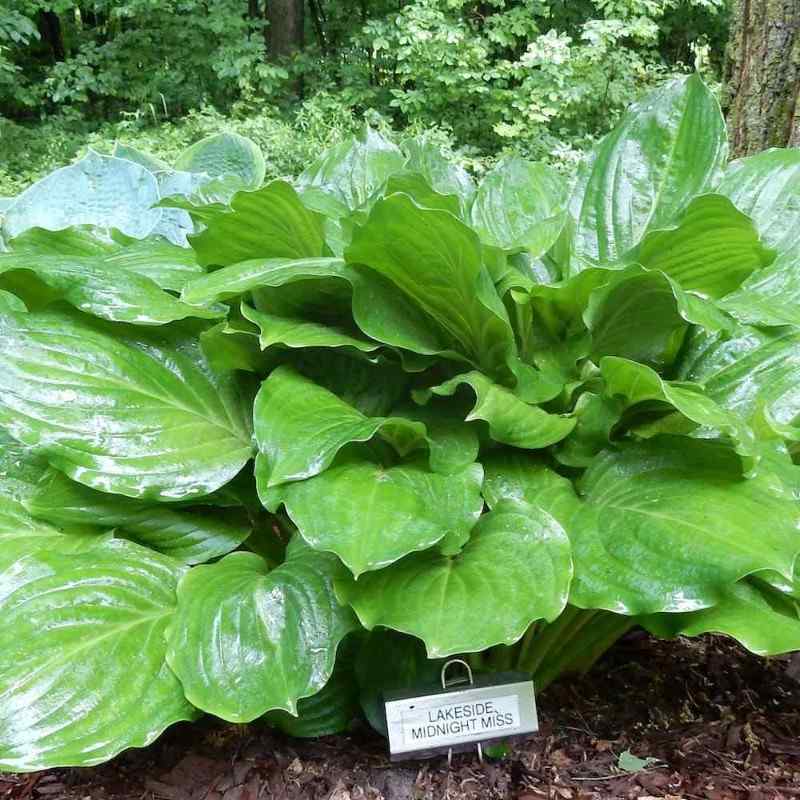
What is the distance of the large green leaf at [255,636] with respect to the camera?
0.83 meters

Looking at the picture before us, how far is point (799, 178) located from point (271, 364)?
2.89 ft

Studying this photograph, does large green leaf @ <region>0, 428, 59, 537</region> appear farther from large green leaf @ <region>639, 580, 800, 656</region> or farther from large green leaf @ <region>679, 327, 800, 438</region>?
large green leaf @ <region>679, 327, 800, 438</region>

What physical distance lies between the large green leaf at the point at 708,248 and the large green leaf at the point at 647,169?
17 cm

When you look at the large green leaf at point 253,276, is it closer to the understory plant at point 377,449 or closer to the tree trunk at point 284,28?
the understory plant at point 377,449

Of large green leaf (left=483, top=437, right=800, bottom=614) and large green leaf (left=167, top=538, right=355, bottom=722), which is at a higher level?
large green leaf (left=483, top=437, right=800, bottom=614)

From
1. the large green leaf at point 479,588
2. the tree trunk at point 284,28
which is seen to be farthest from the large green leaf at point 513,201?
the tree trunk at point 284,28

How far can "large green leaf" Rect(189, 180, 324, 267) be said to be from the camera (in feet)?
3.30

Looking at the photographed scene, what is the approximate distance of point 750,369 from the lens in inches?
43.9

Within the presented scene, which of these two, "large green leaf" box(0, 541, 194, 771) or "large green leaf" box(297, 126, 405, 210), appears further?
"large green leaf" box(297, 126, 405, 210)

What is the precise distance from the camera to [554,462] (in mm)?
1061

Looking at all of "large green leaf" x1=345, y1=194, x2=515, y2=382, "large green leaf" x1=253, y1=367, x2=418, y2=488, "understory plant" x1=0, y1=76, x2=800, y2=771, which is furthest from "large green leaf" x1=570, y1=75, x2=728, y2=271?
"large green leaf" x1=253, y1=367, x2=418, y2=488

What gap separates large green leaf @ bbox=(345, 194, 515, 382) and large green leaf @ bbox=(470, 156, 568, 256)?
265 mm

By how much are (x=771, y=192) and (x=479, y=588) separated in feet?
2.79

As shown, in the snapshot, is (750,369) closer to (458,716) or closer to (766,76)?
(458,716)
